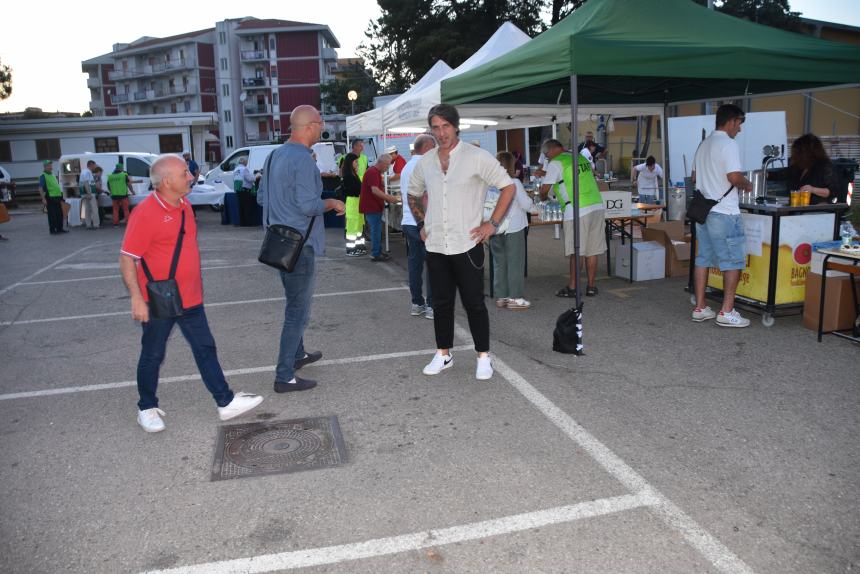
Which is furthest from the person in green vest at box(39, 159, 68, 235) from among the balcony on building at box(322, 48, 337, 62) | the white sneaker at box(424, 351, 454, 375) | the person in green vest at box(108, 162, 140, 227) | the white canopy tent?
the balcony on building at box(322, 48, 337, 62)

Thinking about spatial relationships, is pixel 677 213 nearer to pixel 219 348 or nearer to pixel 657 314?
pixel 657 314

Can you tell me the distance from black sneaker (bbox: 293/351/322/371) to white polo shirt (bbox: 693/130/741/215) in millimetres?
3803

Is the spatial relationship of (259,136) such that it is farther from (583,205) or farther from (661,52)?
(661,52)

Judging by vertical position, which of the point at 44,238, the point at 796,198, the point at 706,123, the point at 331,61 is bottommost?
the point at 44,238

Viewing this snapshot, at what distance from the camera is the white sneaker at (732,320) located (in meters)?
6.30

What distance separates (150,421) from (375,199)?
6.94 meters

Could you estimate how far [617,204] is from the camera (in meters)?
8.95

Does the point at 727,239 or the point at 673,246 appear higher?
the point at 727,239

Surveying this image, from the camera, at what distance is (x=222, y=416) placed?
4.54 metres

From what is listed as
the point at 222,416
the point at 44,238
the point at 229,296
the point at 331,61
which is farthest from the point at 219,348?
the point at 331,61

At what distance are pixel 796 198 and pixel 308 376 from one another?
4880 millimetres

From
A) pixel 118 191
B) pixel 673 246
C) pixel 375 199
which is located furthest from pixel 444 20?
pixel 673 246

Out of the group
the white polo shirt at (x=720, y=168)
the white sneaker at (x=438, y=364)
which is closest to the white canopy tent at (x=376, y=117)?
the white polo shirt at (x=720, y=168)

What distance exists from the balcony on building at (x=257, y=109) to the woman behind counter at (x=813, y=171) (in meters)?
78.6
